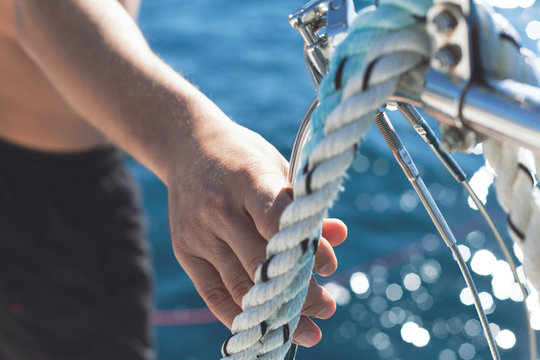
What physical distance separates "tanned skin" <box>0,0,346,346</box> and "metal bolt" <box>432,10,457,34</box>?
0.26 metres

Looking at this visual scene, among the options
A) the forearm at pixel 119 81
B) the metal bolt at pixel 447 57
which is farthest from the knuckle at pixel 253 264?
the metal bolt at pixel 447 57

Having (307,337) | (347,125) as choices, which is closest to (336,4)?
(347,125)

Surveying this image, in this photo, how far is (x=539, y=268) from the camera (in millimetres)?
380

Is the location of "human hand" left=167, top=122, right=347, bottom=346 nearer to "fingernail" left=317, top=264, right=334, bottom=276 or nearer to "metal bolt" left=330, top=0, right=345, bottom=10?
"fingernail" left=317, top=264, right=334, bottom=276

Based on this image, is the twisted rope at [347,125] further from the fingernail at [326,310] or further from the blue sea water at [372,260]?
the blue sea water at [372,260]

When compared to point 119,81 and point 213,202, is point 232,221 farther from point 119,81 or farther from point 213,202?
point 119,81

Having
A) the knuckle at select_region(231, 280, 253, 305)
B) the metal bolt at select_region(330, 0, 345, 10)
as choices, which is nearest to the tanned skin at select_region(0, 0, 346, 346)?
the knuckle at select_region(231, 280, 253, 305)

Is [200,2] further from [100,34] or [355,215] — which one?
[100,34]

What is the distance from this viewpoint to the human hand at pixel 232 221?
1.95ft

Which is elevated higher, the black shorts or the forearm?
the forearm

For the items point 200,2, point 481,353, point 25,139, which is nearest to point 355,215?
point 481,353

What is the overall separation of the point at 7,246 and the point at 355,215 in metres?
1.55

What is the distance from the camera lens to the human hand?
0.59 m

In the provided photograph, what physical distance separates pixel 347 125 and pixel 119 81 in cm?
50
